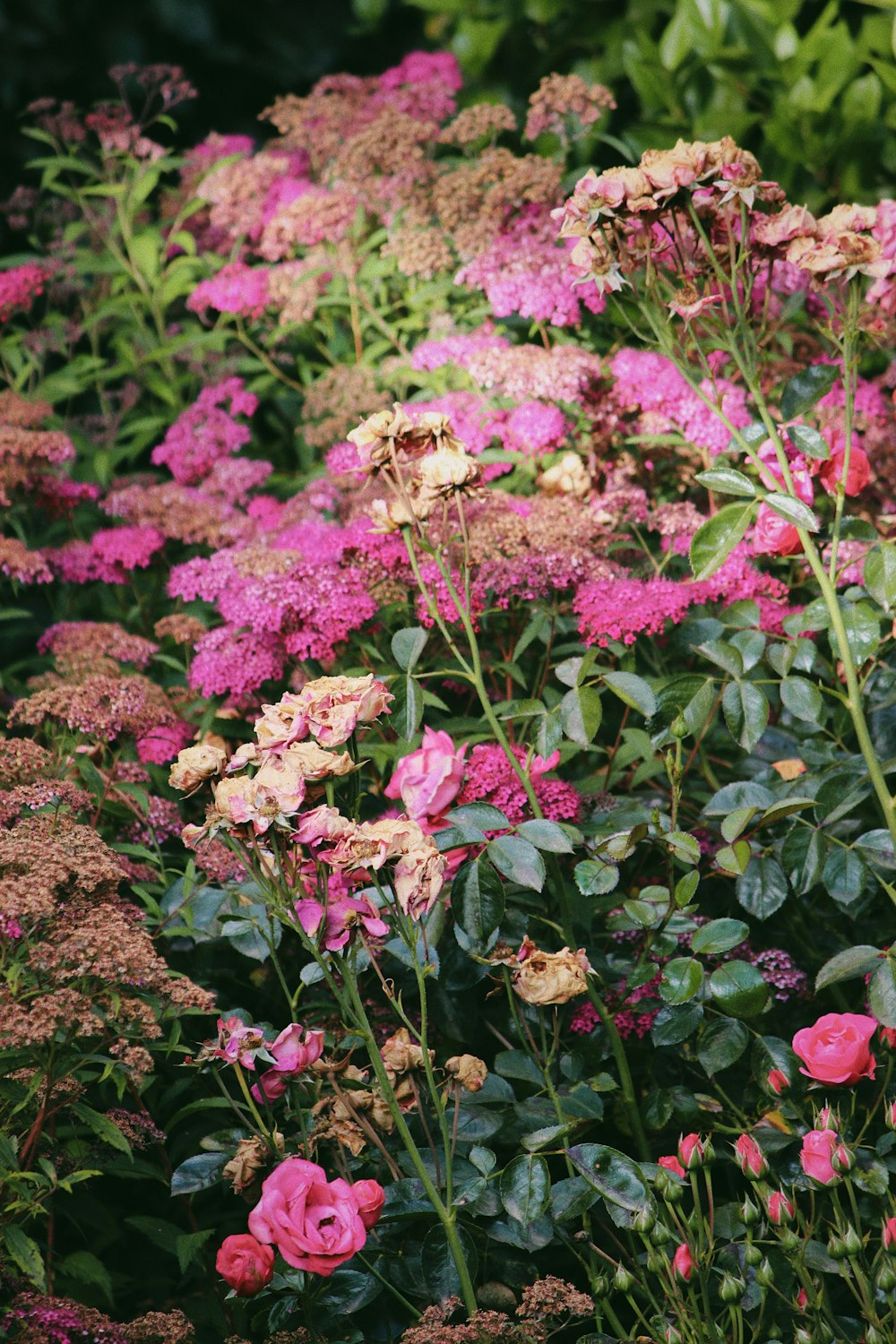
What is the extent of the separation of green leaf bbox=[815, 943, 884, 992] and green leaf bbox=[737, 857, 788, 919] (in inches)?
4.5

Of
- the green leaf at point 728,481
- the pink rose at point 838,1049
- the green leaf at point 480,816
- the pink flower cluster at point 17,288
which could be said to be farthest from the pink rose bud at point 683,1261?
the pink flower cluster at point 17,288

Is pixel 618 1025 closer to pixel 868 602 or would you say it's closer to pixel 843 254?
pixel 868 602

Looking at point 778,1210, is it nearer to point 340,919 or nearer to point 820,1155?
point 820,1155

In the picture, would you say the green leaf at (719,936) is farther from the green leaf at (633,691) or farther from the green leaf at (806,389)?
the green leaf at (806,389)

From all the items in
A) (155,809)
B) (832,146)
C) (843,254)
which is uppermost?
(843,254)

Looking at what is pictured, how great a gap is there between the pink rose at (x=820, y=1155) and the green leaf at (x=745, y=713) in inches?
19.7

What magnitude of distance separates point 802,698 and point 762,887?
247mm

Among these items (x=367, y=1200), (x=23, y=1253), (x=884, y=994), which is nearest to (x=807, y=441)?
(x=884, y=994)

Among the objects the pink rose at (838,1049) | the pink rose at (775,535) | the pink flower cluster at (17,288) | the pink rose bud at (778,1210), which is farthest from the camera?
the pink flower cluster at (17,288)

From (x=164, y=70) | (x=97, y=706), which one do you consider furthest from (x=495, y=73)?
(x=97, y=706)

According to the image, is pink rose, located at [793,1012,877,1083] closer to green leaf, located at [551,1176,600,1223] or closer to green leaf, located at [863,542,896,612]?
green leaf, located at [551,1176,600,1223]

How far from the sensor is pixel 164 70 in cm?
306

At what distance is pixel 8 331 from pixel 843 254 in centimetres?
231

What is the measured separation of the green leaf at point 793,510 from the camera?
1.43 m
